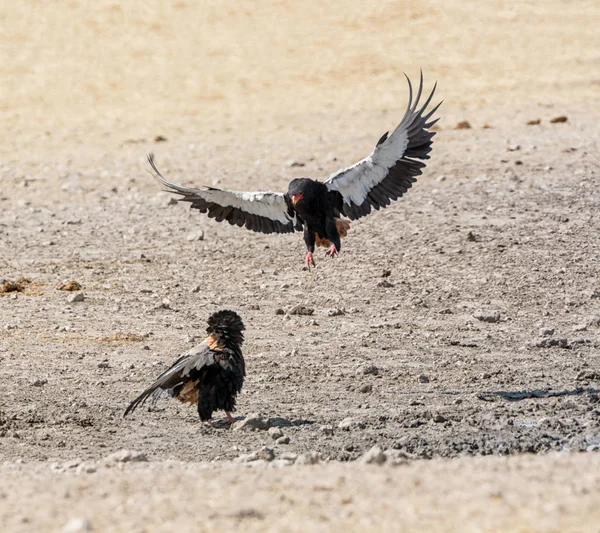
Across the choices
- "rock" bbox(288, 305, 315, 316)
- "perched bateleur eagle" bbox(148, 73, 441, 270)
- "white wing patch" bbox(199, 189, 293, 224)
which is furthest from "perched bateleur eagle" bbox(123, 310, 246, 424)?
"rock" bbox(288, 305, 315, 316)

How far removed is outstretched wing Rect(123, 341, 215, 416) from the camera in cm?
740

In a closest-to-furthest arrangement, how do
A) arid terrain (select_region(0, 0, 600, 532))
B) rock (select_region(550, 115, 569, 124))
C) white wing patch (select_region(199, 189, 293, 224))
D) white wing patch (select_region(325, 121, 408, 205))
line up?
arid terrain (select_region(0, 0, 600, 532)) → white wing patch (select_region(325, 121, 408, 205)) → white wing patch (select_region(199, 189, 293, 224)) → rock (select_region(550, 115, 569, 124))

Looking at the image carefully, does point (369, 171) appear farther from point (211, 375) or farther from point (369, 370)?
point (211, 375)

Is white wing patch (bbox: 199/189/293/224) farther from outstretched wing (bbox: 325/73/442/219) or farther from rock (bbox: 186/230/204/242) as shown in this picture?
rock (bbox: 186/230/204/242)

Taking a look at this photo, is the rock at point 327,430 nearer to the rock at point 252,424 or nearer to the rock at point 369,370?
the rock at point 252,424

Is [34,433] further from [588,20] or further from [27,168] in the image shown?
[588,20]

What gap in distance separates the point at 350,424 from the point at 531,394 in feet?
4.60

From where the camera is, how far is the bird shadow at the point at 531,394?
8.01 m

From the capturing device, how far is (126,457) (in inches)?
253

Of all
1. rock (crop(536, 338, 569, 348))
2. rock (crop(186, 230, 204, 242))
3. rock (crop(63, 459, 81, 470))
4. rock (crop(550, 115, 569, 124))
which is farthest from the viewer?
rock (crop(550, 115, 569, 124))

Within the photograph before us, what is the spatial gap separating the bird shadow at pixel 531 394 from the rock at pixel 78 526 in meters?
3.97

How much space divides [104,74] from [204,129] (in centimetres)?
675

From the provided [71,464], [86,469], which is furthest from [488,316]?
[86,469]

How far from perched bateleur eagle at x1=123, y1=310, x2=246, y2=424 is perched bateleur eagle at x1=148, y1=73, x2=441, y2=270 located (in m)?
2.03
